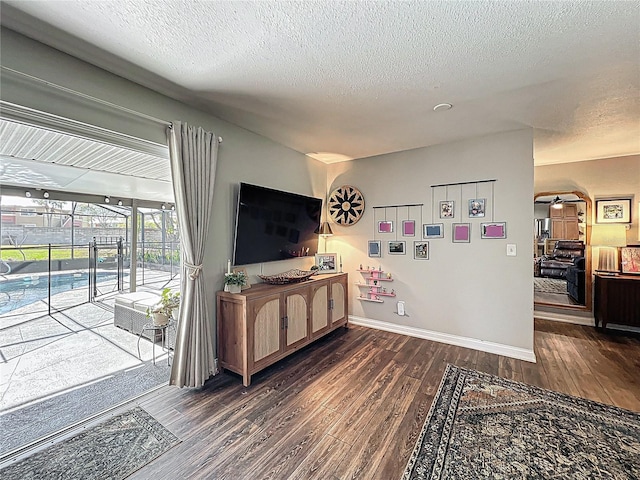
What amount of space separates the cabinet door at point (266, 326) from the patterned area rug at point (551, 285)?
4324 mm

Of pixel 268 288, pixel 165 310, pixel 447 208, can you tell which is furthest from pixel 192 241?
pixel 447 208

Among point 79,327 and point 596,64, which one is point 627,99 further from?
point 79,327

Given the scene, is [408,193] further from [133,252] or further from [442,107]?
[133,252]

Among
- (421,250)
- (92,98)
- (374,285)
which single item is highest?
(92,98)

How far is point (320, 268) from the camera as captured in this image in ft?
12.8

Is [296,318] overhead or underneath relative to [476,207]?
underneath

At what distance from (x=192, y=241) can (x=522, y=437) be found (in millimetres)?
2796

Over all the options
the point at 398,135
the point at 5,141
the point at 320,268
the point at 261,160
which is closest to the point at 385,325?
the point at 320,268

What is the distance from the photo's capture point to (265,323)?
2.59 m

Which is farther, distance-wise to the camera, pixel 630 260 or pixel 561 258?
pixel 561 258

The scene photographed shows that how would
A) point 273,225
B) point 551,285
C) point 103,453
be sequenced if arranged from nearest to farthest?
point 103,453, point 273,225, point 551,285

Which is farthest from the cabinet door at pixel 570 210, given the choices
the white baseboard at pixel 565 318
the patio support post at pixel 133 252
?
the patio support post at pixel 133 252

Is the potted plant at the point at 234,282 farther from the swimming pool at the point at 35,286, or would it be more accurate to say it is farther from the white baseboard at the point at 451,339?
the swimming pool at the point at 35,286

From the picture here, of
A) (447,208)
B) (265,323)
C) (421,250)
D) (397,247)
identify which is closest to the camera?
(265,323)
